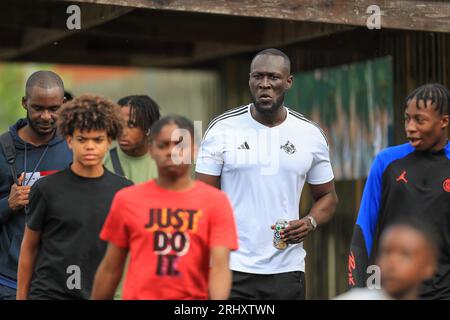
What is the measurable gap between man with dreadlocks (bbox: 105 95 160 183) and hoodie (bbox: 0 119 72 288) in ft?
2.53

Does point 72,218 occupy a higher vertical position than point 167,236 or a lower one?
higher

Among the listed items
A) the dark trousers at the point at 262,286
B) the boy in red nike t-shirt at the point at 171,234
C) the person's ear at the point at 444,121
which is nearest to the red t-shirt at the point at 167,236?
the boy in red nike t-shirt at the point at 171,234

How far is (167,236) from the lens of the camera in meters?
5.24

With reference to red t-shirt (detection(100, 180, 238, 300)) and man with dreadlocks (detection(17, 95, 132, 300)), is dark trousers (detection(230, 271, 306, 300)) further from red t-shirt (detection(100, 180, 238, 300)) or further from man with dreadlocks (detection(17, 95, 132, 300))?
red t-shirt (detection(100, 180, 238, 300))

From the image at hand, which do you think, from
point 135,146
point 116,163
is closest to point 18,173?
point 116,163

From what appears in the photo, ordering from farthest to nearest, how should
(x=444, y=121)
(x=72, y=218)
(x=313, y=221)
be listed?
(x=313, y=221) → (x=444, y=121) → (x=72, y=218)

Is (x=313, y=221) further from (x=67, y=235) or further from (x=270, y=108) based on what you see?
(x=67, y=235)

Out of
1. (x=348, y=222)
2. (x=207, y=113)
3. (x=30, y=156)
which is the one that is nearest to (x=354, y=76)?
(x=348, y=222)

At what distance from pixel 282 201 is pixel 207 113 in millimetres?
7686

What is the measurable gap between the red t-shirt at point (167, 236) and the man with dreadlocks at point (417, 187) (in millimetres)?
1615

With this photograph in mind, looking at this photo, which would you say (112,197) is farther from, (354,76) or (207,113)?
(207,113)

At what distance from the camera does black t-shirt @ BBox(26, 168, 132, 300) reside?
5809 millimetres

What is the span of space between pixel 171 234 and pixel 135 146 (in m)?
2.74

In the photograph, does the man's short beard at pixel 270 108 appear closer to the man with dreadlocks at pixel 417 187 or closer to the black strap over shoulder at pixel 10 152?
the man with dreadlocks at pixel 417 187
